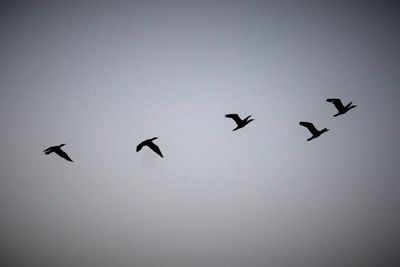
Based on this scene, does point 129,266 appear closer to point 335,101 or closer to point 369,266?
point 369,266

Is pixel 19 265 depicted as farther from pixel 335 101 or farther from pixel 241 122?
pixel 335 101

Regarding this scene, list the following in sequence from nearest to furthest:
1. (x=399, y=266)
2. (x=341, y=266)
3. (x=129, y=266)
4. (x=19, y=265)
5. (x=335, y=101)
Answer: (x=335, y=101) < (x=399, y=266) < (x=19, y=265) < (x=341, y=266) < (x=129, y=266)

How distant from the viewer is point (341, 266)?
2438 cm

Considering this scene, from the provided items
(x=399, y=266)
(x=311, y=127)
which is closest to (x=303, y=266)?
(x=399, y=266)

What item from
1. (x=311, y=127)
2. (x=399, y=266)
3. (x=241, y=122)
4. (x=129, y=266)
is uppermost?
(x=241, y=122)

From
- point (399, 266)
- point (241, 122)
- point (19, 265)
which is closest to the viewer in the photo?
point (241, 122)

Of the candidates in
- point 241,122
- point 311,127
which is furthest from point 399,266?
point 241,122

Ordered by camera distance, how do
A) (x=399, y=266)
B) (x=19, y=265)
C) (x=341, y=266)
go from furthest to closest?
(x=341, y=266), (x=19, y=265), (x=399, y=266)

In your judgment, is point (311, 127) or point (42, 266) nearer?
point (311, 127)

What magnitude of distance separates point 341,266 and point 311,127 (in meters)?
21.6

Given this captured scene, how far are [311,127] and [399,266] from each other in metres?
18.6

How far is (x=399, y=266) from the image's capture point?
1991 centimetres

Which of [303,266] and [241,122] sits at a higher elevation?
[241,122]

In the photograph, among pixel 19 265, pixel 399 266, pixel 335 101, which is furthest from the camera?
pixel 19 265
